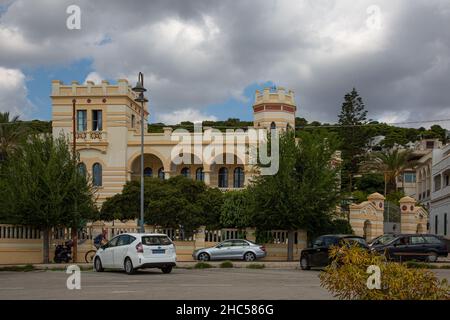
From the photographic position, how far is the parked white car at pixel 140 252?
21781 millimetres

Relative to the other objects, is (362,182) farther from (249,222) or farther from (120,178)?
(249,222)

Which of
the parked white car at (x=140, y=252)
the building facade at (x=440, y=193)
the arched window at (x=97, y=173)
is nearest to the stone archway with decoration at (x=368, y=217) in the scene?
the building facade at (x=440, y=193)

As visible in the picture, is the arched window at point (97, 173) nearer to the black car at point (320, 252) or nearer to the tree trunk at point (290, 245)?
the tree trunk at point (290, 245)

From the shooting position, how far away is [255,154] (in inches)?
1336

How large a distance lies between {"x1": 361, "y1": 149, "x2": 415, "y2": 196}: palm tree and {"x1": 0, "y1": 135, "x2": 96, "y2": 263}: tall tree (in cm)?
A: 4282

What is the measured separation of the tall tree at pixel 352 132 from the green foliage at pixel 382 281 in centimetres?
5768

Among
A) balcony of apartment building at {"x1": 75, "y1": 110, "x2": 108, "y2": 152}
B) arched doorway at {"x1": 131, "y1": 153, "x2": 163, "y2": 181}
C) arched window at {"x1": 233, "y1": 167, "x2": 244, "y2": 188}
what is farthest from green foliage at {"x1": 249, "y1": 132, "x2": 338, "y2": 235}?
balcony of apartment building at {"x1": 75, "y1": 110, "x2": 108, "y2": 152}

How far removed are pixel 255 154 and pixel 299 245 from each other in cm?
538

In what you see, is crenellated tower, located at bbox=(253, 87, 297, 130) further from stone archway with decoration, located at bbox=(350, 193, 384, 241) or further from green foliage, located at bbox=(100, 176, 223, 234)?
green foliage, located at bbox=(100, 176, 223, 234)

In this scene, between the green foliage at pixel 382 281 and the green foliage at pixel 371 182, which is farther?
the green foliage at pixel 371 182

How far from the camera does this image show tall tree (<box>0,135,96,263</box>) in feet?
102

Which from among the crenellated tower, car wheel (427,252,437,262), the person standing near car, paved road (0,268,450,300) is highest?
the crenellated tower

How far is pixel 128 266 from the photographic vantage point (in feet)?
73.0

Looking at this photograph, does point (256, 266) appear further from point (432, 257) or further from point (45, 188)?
point (45, 188)
